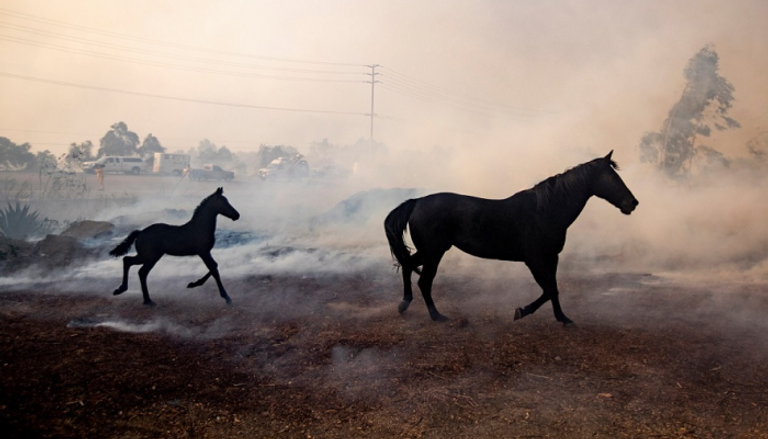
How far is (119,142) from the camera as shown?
65.8 metres

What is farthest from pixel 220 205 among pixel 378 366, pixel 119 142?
pixel 119 142

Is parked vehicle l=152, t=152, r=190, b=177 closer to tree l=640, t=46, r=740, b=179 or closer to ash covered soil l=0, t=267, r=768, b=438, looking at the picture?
tree l=640, t=46, r=740, b=179

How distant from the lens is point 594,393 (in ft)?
17.3

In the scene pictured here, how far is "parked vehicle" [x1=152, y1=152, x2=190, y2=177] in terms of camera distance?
4659 cm

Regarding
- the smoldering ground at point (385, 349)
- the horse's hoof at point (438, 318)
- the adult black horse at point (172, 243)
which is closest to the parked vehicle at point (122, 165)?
the smoldering ground at point (385, 349)

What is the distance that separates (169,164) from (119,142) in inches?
932

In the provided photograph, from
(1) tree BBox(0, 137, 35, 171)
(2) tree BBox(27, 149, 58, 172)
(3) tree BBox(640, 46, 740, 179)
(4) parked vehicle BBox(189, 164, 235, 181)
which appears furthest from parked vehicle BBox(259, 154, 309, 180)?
(3) tree BBox(640, 46, 740, 179)

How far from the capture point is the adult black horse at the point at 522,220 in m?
7.46

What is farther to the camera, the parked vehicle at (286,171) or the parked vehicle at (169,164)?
the parked vehicle at (169,164)

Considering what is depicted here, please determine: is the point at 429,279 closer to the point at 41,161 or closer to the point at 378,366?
the point at 378,366

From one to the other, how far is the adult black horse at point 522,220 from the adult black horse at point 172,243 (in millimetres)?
3501

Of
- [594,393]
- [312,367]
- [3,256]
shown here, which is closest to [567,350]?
[594,393]

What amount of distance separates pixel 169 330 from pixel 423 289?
372 centimetres

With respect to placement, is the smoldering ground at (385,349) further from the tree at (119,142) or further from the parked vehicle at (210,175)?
the tree at (119,142)
